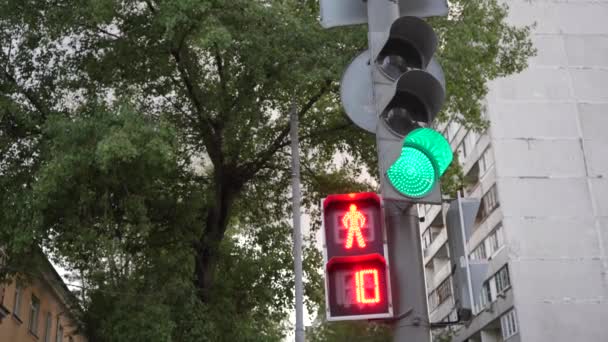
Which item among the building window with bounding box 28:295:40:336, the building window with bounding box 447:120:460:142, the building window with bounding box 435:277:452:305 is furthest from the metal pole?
the building window with bounding box 447:120:460:142

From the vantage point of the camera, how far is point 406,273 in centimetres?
345

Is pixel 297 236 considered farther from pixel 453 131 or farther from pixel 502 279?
pixel 453 131

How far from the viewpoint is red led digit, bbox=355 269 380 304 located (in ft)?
11.4

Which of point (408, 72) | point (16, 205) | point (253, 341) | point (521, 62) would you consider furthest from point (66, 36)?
point (408, 72)

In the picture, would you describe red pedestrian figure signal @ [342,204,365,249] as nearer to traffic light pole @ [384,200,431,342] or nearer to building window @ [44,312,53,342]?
traffic light pole @ [384,200,431,342]

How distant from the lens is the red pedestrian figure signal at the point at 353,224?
11.9ft

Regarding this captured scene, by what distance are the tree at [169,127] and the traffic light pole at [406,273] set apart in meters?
9.57

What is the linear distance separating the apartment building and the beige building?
17162 mm

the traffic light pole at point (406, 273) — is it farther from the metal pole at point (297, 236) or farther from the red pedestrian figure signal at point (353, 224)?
the metal pole at point (297, 236)

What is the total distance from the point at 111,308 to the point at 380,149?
505 inches

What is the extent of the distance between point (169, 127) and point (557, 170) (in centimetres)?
2967

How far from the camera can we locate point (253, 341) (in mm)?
16969

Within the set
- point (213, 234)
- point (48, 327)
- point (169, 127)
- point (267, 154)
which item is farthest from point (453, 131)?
point (169, 127)

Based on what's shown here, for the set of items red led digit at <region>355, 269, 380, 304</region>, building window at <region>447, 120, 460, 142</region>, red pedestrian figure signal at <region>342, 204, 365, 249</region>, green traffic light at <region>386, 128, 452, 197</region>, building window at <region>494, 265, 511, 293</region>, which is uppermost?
building window at <region>447, 120, 460, 142</region>
